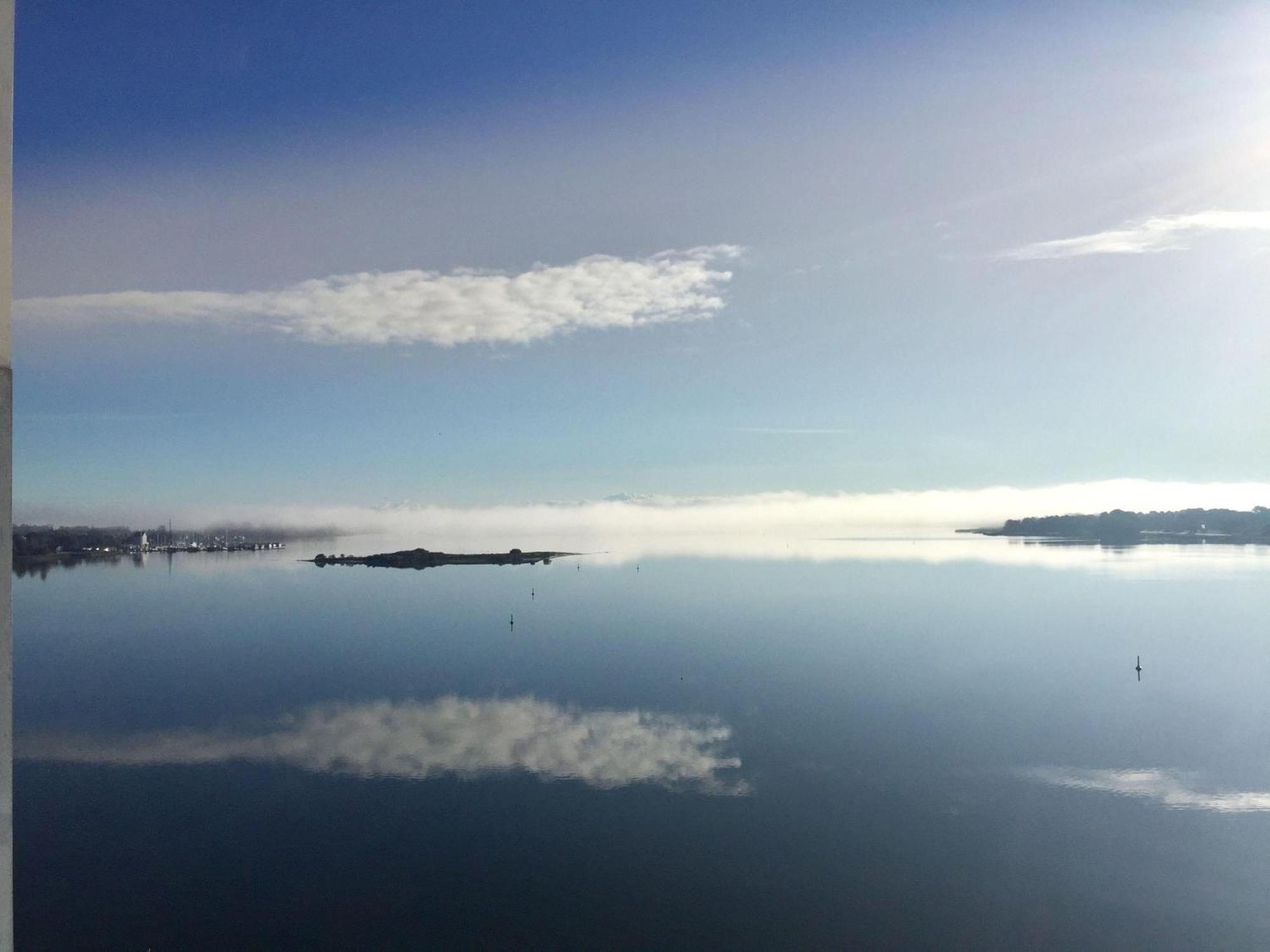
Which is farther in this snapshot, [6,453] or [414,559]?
[414,559]

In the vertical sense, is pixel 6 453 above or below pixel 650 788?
above

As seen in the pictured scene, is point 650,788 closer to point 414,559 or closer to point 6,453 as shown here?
point 6,453

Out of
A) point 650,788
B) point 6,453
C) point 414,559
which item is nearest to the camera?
point 6,453

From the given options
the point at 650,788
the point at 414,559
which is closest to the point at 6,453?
the point at 650,788

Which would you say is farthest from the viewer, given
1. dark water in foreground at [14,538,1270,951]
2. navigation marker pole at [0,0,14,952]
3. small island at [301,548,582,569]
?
small island at [301,548,582,569]

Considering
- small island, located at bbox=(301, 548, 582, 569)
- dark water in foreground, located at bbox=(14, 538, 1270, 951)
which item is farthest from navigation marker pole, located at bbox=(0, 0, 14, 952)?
small island, located at bbox=(301, 548, 582, 569)

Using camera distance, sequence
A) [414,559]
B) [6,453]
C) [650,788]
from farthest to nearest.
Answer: [414,559] < [650,788] < [6,453]

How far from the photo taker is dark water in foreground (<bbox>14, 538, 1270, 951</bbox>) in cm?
1897

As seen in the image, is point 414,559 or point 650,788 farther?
point 414,559

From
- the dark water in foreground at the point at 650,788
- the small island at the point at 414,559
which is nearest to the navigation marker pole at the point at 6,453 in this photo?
the dark water in foreground at the point at 650,788

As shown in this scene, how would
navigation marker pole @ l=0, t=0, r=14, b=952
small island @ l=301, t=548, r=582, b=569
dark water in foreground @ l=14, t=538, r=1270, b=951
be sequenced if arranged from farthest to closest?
1. small island @ l=301, t=548, r=582, b=569
2. dark water in foreground @ l=14, t=538, r=1270, b=951
3. navigation marker pole @ l=0, t=0, r=14, b=952

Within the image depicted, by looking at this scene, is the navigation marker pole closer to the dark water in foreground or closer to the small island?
the dark water in foreground

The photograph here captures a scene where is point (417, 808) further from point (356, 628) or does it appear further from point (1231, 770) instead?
point (356, 628)

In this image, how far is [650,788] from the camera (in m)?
27.6
